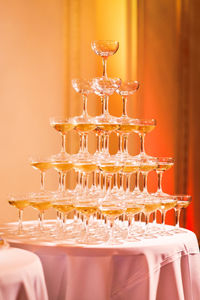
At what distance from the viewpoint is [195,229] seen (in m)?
5.81

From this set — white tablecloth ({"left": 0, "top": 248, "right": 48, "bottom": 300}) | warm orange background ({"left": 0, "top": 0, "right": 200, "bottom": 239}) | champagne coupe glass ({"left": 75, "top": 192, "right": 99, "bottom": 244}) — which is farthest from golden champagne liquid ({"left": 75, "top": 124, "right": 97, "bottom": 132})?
warm orange background ({"left": 0, "top": 0, "right": 200, "bottom": 239})

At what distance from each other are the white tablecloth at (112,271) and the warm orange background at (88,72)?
233 centimetres

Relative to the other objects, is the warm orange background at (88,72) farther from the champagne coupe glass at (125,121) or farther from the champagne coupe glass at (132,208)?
the champagne coupe glass at (132,208)

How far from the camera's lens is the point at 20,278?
164 centimetres

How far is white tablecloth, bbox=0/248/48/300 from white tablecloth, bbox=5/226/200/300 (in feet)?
1.08

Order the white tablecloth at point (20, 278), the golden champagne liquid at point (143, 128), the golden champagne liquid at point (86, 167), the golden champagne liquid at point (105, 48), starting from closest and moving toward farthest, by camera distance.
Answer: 1. the white tablecloth at point (20, 278)
2. the golden champagne liquid at point (86, 167)
3. the golden champagne liquid at point (143, 128)
4. the golden champagne liquid at point (105, 48)

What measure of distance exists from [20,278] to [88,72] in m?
3.72

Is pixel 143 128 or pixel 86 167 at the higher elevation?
Result: pixel 143 128

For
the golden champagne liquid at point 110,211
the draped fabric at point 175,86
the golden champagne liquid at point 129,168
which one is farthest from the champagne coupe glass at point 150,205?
the draped fabric at point 175,86

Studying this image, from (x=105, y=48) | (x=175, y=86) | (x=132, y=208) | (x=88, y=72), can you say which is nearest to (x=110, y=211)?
(x=132, y=208)

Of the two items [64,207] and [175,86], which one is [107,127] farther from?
[175,86]

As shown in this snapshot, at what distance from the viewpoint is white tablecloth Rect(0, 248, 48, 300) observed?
1.60 metres

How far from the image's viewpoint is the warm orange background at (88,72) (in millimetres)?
4535

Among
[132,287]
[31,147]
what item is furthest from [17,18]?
[132,287]
